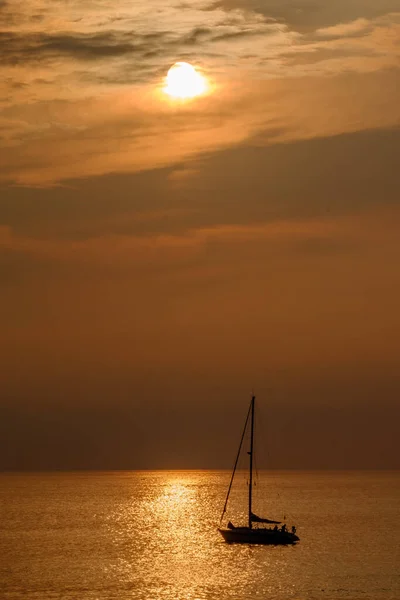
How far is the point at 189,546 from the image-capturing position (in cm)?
15512

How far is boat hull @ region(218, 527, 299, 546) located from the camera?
14325 cm

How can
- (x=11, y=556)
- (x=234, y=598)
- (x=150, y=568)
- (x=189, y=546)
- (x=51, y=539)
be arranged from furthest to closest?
(x=51, y=539), (x=189, y=546), (x=11, y=556), (x=150, y=568), (x=234, y=598)

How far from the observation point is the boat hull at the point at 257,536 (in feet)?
470

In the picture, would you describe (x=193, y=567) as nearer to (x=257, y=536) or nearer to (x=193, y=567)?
(x=193, y=567)

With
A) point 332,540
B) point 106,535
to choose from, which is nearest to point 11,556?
point 106,535

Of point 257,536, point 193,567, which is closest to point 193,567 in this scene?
point 193,567

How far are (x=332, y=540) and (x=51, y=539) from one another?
43105 millimetres

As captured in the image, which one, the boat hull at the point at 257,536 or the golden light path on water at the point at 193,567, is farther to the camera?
the boat hull at the point at 257,536

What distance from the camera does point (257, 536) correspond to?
143750 mm

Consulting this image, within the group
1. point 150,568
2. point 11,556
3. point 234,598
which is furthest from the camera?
point 11,556

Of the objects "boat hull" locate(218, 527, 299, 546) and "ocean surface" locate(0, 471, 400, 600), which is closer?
"ocean surface" locate(0, 471, 400, 600)

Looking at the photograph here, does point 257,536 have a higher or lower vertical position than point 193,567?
higher

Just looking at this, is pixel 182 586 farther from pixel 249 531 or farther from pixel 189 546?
pixel 189 546

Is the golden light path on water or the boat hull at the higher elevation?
the boat hull
